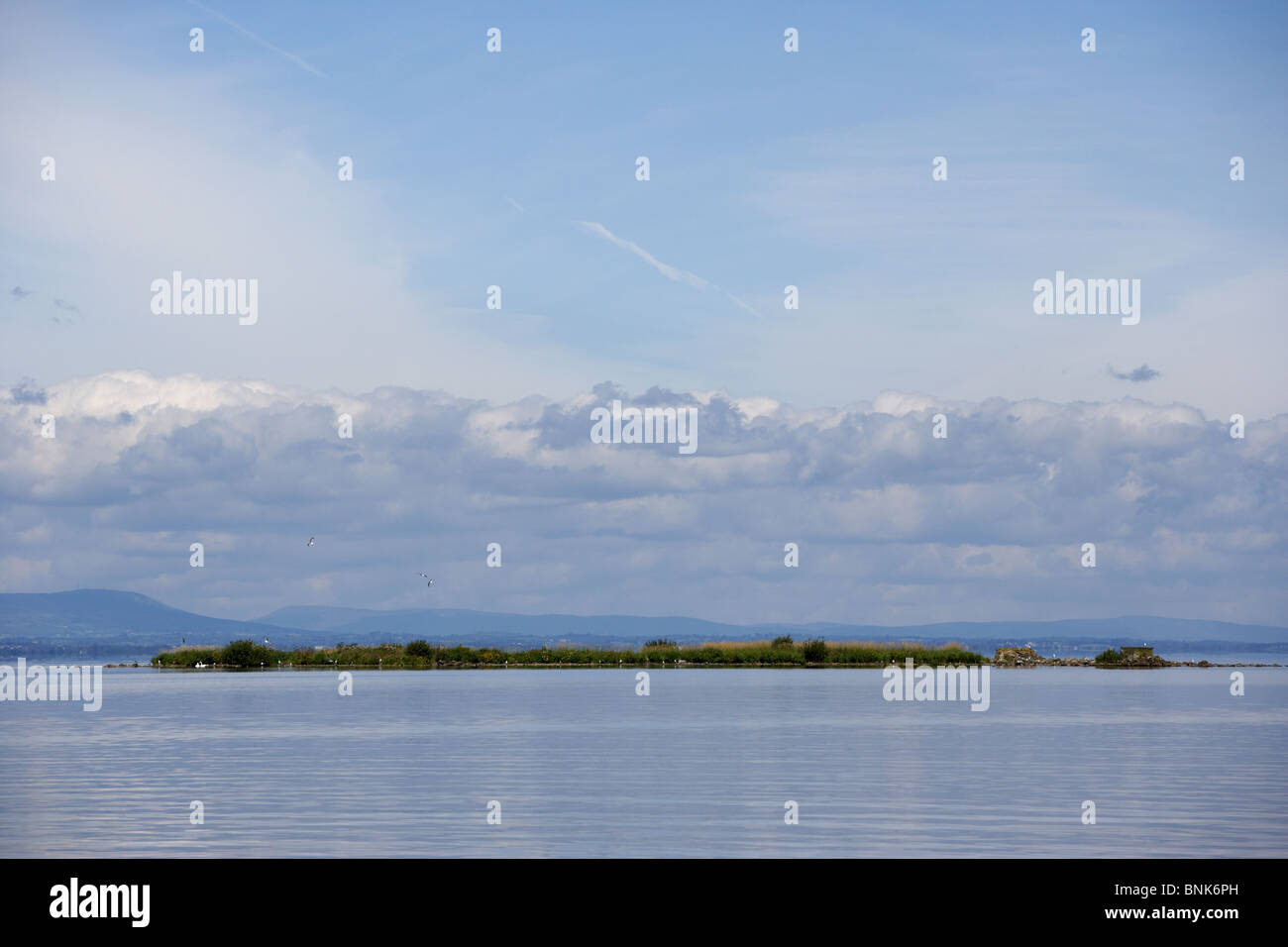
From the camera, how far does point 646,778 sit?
2980 cm

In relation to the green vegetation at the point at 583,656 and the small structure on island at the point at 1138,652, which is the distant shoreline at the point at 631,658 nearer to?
the green vegetation at the point at 583,656

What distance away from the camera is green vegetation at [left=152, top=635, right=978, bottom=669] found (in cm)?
10469

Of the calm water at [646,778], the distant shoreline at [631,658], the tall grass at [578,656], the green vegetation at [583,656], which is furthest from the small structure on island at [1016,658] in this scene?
the calm water at [646,778]

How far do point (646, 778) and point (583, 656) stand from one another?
84165 mm

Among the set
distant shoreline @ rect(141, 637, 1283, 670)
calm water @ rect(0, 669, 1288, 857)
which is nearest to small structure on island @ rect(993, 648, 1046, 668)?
distant shoreline @ rect(141, 637, 1283, 670)

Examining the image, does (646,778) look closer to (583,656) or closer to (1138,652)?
(583,656)

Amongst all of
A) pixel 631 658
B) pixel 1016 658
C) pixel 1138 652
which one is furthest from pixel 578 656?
pixel 1138 652

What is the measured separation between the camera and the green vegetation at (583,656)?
105 metres

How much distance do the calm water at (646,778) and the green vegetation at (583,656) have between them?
4640cm

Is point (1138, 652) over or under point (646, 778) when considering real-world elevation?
under

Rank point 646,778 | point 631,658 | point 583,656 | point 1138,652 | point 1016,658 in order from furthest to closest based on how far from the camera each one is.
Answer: point 1016,658 < point 1138,652 < point 631,658 < point 583,656 < point 646,778
